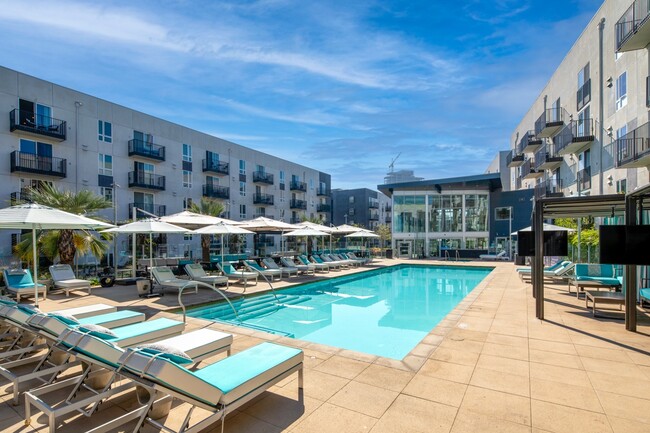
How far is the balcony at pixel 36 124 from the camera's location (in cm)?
1830

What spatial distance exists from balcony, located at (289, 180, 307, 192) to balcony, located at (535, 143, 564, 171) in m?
24.4

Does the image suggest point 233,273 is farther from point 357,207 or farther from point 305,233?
point 357,207

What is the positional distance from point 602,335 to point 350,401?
4986 millimetres

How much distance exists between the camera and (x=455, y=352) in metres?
4.91

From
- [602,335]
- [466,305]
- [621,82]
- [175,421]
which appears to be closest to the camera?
[175,421]

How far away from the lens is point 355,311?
393 inches

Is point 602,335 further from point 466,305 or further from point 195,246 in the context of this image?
point 195,246

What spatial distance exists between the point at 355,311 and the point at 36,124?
2101cm

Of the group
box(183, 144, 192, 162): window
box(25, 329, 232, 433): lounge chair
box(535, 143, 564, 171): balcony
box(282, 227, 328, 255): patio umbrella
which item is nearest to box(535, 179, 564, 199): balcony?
box(535, 143, 564, 171): balcony

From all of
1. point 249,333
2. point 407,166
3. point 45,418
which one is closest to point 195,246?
point 249,333

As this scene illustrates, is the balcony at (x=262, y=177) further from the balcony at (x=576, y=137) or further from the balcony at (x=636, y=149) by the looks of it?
the balcony at (x=636, y=149)

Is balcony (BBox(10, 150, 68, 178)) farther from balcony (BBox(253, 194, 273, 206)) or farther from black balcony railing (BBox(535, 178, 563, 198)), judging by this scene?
black balcony railing (BBox(535, 178, 563, 198))

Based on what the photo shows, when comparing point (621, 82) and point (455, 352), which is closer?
point (455, 352)

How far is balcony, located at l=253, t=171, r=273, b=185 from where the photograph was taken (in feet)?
114
